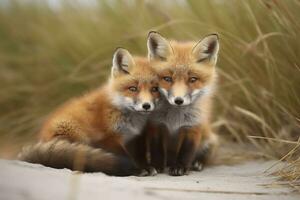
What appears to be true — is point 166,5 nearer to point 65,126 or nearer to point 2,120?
point 2,120

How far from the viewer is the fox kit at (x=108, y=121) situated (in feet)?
11.0

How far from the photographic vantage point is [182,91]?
11.2ft

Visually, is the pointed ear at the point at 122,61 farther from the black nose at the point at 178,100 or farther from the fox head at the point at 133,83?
the black nose at the point at 178,100

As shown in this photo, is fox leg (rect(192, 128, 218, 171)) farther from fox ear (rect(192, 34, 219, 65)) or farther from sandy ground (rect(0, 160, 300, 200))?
fox ear (rect(192, 34, 219, 65))

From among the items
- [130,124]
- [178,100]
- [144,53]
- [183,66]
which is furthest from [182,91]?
[144,53]

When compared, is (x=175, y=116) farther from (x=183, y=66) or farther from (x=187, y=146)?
(x=183, y=66)

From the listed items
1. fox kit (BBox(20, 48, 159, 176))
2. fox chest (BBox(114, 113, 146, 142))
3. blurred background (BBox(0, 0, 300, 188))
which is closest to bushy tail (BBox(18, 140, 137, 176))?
fox kit (BBox(20, 48, 159, 176))

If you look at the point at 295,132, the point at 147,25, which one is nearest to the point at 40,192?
the point at 295,132

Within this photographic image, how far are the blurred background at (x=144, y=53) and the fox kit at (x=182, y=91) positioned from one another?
37 cm

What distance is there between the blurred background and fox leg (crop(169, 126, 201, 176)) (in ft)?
1.10

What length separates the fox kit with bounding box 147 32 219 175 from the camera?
137 inches

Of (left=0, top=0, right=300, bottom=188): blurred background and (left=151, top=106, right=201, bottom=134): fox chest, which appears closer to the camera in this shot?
(left=151, top=106, right=201, bottom=134): fox chest

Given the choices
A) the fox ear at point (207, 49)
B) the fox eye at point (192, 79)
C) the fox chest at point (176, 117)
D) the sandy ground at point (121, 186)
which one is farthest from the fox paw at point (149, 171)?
the fox ear at point (207, 49)

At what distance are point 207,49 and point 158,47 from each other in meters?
0.30
